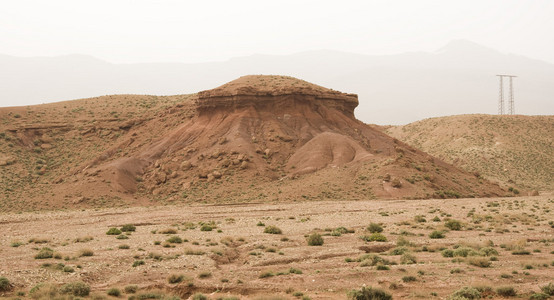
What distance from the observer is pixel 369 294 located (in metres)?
14.7

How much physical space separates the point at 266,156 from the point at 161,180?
11.8 meters

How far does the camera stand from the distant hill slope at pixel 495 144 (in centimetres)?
8438

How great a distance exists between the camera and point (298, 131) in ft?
208

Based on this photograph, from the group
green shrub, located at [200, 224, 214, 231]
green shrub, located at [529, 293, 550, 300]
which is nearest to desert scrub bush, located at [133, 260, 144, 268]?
green shrub, located at [200, 224, 214, 231]

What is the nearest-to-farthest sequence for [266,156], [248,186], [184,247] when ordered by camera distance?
[184,247]
[248,186]
[266,156]

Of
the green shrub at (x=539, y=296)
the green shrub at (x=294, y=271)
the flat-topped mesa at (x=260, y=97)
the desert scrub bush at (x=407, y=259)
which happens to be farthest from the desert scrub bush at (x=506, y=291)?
the flat-topped mesa at (x=260, y=97)

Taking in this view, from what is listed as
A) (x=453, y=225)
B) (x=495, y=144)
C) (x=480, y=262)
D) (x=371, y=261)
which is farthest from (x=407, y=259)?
(x=495, y=144)

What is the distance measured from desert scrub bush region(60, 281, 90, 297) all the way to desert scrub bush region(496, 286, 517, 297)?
39.7 feet

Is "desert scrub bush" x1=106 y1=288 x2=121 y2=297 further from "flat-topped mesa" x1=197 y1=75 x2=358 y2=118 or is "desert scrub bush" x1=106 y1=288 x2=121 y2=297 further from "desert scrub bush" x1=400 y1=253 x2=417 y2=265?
"flat-topped mesa" x1=197 y1=75 x2=358 y2=118

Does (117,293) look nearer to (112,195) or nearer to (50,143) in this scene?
(112,195)

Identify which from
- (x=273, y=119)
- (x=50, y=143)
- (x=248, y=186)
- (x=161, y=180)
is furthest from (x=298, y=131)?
(x=50, y=143)

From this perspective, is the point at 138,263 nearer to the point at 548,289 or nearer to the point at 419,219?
the point at 548,289

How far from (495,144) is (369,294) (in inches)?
3477

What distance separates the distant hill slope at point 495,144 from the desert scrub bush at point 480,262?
2520 inches
